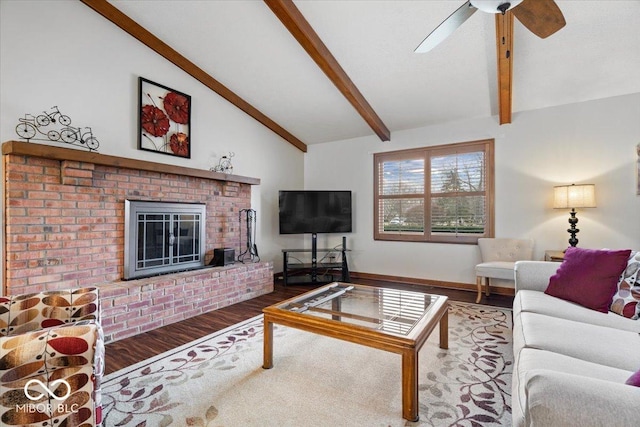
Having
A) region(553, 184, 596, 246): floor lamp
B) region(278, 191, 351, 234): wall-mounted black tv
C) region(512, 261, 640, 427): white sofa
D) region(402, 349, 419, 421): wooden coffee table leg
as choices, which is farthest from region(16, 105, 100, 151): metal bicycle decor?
region(553, 184, 596, 246): floor lamp

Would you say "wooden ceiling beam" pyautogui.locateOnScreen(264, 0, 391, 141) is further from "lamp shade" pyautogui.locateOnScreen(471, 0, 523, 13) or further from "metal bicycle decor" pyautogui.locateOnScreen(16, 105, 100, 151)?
"metal bicycle decor" pyautogui.locateOnScreen(16, 105, 100, 151)

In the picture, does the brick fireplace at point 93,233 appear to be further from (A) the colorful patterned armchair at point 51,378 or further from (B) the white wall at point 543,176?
(B) the white wall at point 543,176

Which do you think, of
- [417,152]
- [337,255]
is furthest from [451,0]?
[337,255]

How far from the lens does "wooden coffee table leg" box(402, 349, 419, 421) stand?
157 cm

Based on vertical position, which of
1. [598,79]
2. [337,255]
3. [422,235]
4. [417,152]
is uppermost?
[598,79]

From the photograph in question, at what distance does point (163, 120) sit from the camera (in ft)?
11.4

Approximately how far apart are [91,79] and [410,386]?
3661mm

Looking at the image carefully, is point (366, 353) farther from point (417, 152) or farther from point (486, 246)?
point (417, 152)

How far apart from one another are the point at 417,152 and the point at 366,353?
3.36 metres

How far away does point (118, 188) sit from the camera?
3.03 m

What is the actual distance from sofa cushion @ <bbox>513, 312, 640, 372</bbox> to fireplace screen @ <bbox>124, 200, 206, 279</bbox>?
3.28 m

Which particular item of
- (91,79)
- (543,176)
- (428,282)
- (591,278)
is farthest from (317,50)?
(428,282)

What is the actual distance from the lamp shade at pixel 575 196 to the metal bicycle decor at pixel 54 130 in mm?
4989

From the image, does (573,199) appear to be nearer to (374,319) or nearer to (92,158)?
(374,319)
